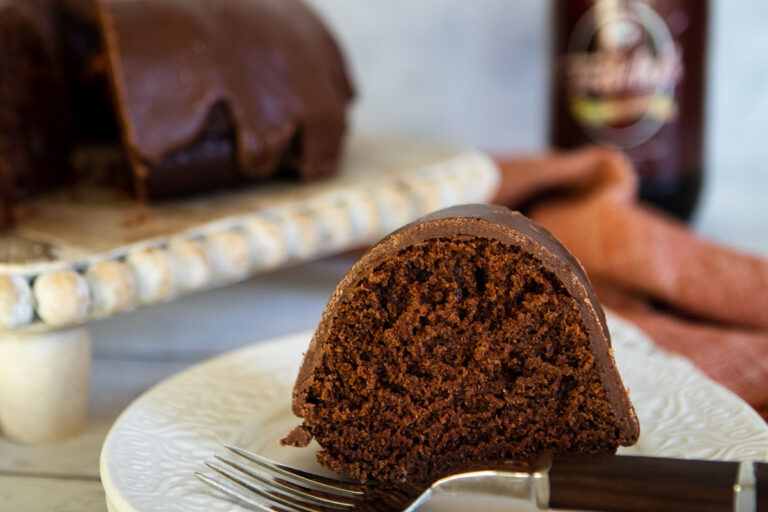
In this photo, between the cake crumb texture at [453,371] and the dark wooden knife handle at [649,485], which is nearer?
the dark wooden knife handle at [649,485]

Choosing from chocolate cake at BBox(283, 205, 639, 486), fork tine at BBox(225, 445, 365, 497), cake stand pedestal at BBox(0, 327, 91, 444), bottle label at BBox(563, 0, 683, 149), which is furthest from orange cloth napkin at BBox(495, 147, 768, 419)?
cake stand pedestal at BBox(0, 327, 91, 444)

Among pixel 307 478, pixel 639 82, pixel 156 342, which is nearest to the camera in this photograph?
pixel 307 478

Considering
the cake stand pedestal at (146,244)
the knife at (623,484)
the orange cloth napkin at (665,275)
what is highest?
the cake stand pedestal at (146,244)

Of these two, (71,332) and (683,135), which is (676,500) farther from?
(683,135)

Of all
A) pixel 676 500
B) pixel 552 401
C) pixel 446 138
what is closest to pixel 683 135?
pixel 446 138

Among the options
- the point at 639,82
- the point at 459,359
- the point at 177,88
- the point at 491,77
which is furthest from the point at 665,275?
→ the point at 491,77

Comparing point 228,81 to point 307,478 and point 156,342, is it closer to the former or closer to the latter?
point 156,342

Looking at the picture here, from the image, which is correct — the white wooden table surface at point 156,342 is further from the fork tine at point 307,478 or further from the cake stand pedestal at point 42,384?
the fork tine at point 307,478

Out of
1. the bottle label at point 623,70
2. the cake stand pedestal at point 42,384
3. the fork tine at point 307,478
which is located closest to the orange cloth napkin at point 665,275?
the bottle label at point 623,70
